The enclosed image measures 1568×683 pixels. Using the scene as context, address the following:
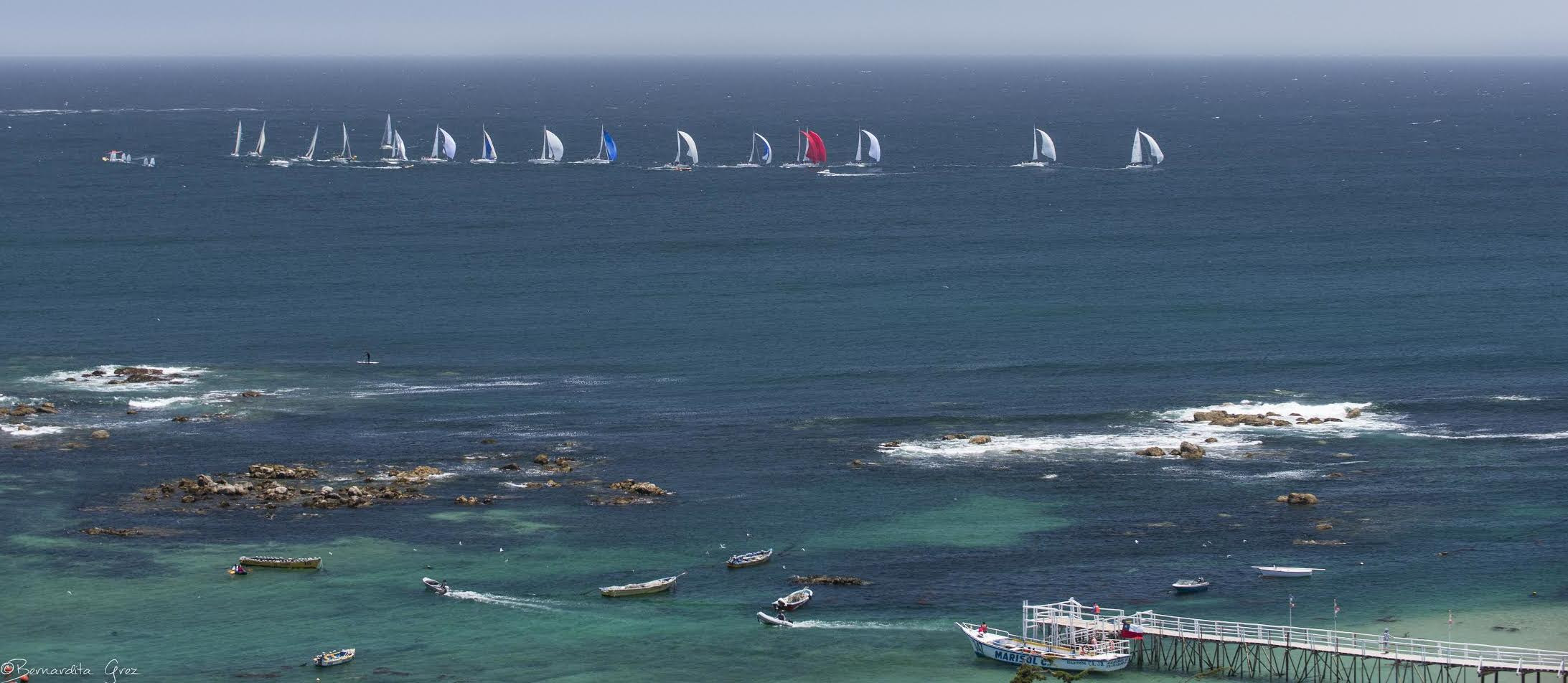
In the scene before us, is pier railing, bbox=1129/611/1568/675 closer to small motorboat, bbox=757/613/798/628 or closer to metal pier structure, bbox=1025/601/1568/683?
metal pier structure, bbox=1025/601/1568/683

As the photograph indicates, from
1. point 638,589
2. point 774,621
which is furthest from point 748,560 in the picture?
point 774,621

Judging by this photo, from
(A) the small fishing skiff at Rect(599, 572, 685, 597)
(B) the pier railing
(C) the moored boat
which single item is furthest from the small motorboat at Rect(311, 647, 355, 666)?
(B) the pier railing

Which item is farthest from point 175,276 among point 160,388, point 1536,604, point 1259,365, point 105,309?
point 1536,604

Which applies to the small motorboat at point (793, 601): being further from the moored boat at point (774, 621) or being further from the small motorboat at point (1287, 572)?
the small motorboat at point (1287, 572)

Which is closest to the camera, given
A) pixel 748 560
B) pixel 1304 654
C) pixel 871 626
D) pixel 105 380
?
pixel 1304 654

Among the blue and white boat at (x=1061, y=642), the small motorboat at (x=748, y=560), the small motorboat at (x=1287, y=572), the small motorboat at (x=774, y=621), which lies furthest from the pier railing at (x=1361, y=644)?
the small motorboat at (x=748, y=560)

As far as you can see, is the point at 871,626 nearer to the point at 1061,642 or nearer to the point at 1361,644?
the point at 1061,642
